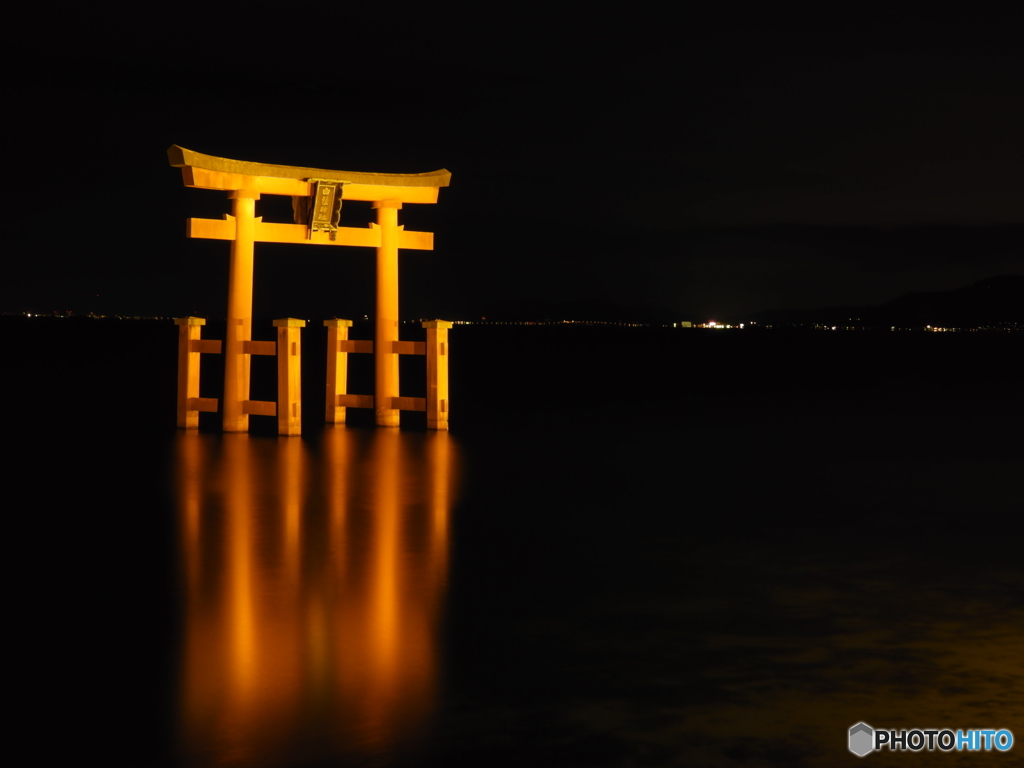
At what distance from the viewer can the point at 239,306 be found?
1428 centimetres

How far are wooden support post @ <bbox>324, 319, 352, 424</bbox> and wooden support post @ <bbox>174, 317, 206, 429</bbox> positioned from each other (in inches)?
63.4

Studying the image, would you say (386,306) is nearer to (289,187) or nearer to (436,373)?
(436,373)

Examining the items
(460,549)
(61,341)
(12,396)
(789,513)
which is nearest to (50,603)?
(460,549)

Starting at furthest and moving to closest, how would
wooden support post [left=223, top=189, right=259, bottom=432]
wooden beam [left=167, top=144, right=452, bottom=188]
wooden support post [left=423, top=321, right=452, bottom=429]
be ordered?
1. wooden support post [left=423, top=321, right=452, bottom=429]
2. wooden support post [left=223, top=189, right=259, bottom=432]
3. wooden beam [left=167, top=144, right=452, bottom=188]

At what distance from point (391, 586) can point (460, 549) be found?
1.11m

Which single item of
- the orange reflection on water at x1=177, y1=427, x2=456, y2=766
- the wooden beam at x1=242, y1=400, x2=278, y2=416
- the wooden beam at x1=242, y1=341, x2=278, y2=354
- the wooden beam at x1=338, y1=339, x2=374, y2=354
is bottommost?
the orange reflection on water at x1=177, y1=427, x2=456, y2=766

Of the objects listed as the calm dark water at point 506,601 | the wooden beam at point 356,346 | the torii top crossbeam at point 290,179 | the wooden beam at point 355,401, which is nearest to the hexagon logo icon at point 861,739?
the calm dark water at point 506,601

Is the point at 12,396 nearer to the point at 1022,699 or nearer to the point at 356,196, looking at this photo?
the point at 356,196

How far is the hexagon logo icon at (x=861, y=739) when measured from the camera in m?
3.87

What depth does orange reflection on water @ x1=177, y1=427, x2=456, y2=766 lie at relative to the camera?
13.2 feet

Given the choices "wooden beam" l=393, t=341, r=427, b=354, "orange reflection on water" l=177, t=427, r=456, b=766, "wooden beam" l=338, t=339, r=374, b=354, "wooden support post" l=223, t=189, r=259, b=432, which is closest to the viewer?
"orange reflection on water" l=177, t=427, r=456, b=766

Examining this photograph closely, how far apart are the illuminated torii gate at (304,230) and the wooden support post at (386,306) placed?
0.01 m

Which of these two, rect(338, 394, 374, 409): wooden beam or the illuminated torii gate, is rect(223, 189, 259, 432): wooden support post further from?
rect(338, 394, 374, 409): wooden beam

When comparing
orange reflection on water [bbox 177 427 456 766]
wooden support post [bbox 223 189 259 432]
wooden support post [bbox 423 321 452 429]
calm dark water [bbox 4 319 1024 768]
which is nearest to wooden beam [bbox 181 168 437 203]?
wooden support post [bbox 223 189 259 432]
